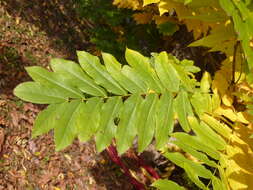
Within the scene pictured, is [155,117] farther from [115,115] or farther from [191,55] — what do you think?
[191,55]

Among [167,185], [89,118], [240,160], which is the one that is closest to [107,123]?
[89,118]

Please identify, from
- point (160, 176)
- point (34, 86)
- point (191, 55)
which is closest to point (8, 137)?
point (160, 176)

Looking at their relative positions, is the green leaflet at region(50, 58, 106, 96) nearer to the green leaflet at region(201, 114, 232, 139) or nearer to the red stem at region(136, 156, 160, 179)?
the green leaflet at region(201, 114, 232, 139)

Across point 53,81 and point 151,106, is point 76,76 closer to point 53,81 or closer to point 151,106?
point 53,81

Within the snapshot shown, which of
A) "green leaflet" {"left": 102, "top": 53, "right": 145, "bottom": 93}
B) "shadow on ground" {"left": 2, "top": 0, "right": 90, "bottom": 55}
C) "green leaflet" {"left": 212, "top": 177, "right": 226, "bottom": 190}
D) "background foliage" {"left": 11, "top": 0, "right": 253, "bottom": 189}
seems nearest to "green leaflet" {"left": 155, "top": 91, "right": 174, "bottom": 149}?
"background foliage" {"left": 11, "top": 0, "right": 253, "bottom": 189}

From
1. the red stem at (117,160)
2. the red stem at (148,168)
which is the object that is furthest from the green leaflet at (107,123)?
the red stem at (148,168)
